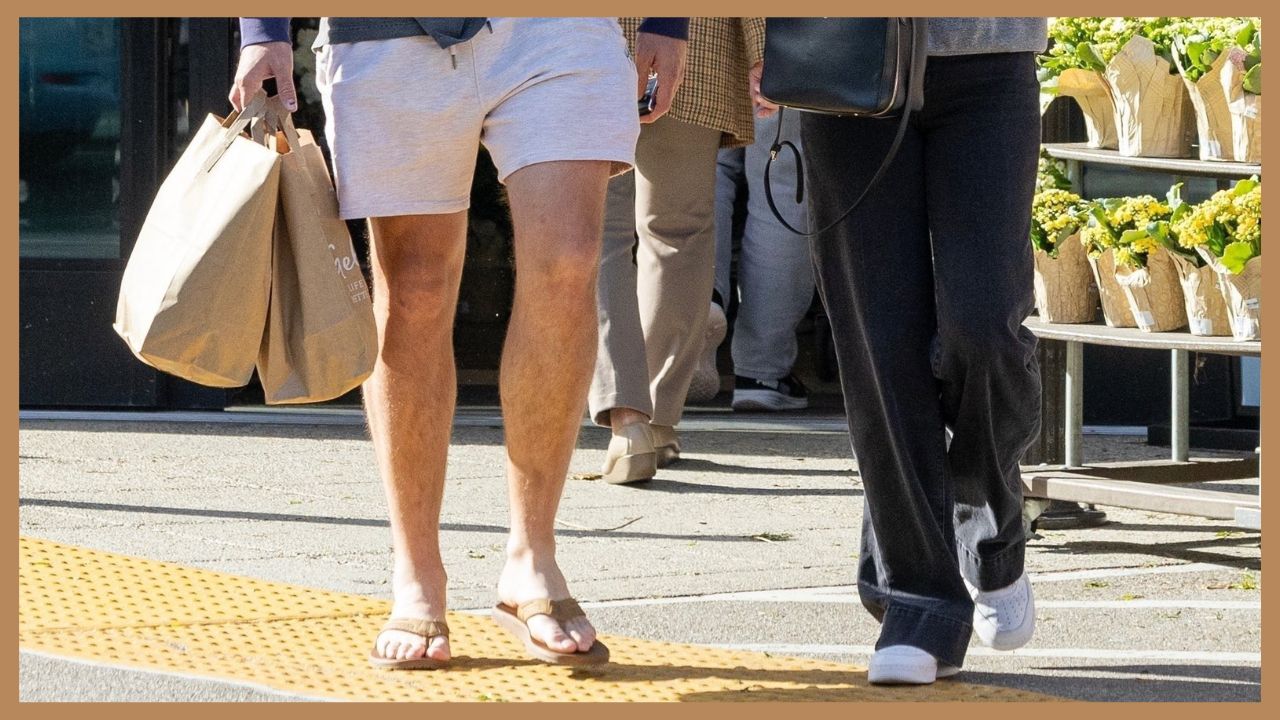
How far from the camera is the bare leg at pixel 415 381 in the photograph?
138 inches

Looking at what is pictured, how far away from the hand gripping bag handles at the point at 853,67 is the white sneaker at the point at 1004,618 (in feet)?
2.74

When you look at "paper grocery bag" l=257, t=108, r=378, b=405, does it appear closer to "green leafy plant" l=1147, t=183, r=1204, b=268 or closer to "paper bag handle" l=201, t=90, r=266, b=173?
"paper bag handle" l=201, t=90, r=266, b=173

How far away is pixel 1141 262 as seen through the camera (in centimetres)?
478

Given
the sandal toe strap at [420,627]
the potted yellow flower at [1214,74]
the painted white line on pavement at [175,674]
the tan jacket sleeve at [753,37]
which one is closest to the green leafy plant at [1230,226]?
the potted yellow flower at [1214,74]

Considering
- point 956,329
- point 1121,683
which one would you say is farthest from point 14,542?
point 1121,683

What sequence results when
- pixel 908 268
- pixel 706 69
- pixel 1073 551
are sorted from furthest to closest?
pixel 706 69 < pixel 1073 551 < pixel 908 268

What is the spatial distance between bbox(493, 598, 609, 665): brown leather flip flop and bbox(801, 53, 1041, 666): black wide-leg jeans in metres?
Answer: 0.52

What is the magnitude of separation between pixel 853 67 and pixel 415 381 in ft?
3.27

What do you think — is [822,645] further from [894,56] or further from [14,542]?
[14,542]

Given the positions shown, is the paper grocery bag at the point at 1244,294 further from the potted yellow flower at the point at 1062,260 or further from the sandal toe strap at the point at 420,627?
the sandal toe strap at the point at 420,627

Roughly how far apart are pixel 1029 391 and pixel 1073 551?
1.51 metres

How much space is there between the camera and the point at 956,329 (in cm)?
332

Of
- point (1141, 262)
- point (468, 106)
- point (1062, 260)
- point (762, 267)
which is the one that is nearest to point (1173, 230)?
point (1141, 262)

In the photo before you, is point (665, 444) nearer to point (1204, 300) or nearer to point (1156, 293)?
point (1156, 293)
